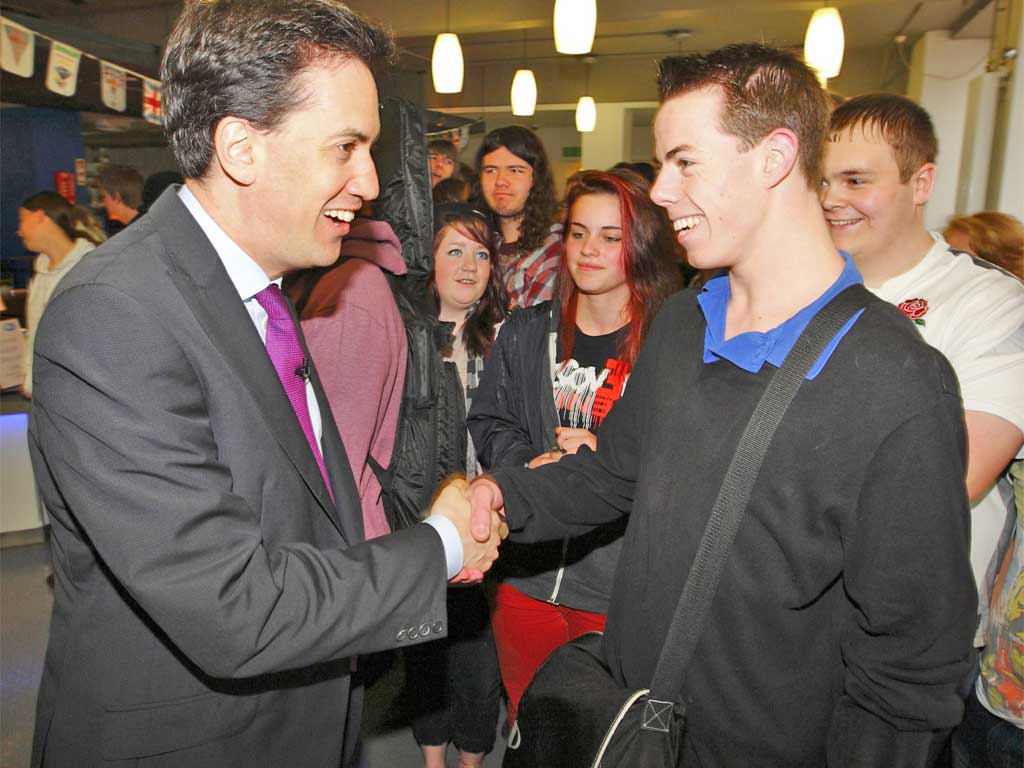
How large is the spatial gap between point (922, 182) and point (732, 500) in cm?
120

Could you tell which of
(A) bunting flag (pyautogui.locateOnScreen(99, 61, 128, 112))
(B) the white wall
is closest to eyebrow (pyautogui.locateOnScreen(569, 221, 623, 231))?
(A) bunting flag (pyautogui.locateOnScreen(99, 61, 128, 112))

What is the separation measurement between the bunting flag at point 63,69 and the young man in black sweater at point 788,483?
5669 millimetres

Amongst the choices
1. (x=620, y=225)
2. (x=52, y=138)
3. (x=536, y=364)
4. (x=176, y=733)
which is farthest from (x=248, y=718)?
(x=52, y=138)

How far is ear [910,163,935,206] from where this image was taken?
1.86m

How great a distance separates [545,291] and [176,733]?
200 centimetres

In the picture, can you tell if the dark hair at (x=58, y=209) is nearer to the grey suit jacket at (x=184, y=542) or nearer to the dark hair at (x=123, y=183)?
the dark hair at (x=123, y=183)

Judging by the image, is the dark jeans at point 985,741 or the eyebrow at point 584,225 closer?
the dark jeans at point 985,741

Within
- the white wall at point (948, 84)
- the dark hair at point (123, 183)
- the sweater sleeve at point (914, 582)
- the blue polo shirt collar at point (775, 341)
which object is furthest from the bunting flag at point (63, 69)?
the white wall at point (948, 84)

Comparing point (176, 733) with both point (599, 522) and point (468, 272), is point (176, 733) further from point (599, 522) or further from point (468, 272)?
point (468, 272)

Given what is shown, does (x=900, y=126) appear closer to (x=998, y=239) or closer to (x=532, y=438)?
(x=998, y=239)

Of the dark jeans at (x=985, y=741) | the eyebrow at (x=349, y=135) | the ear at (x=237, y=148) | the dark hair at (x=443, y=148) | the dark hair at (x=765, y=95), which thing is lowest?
the dark jeans at (x=985, y=741)

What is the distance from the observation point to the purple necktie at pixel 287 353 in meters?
1.37

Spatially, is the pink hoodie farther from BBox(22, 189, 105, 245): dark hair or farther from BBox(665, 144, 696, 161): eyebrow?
BBox(22, 189, 105, 245): dark hair

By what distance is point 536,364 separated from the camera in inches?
95.3
